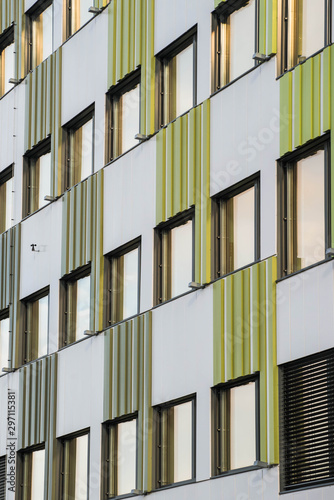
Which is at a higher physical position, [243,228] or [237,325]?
[243,228]

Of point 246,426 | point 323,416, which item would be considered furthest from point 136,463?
point 323,416

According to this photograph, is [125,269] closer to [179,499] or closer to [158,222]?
[158,222]

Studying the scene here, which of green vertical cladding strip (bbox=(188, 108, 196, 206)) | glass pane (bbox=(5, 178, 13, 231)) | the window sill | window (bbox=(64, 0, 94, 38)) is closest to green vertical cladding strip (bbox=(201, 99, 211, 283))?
green vertical cladding strip (bbox=(188, 108, 196, 206))

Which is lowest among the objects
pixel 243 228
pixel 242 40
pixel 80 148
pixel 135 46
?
pixel 243 228

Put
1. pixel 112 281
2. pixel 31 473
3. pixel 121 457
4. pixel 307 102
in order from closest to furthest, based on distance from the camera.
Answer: pixel 307 102
pixel 121 457
pixel 112 281
pixel 31 473

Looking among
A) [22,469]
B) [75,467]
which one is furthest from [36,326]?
[75,467]

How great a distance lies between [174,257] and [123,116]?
479 cm

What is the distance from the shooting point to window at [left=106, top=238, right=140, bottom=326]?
31.4 meters

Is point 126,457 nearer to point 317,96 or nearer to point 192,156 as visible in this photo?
point 192,156

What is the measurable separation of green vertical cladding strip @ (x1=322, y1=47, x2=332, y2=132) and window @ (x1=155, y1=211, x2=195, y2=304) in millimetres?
5440

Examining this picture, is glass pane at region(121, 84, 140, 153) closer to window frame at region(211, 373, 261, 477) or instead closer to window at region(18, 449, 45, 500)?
window frame at region(211, 373, 261, 477)

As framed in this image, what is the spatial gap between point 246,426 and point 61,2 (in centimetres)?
1560

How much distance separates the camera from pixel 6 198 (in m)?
39.5

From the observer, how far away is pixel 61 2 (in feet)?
121
